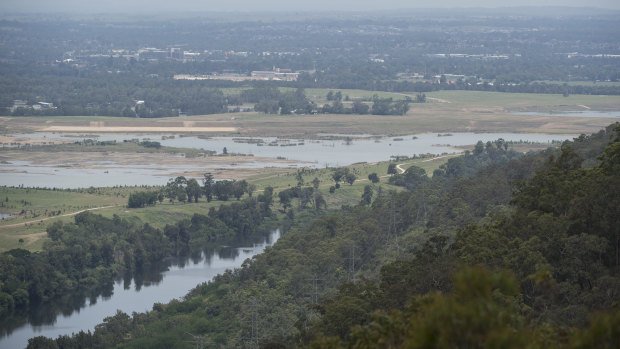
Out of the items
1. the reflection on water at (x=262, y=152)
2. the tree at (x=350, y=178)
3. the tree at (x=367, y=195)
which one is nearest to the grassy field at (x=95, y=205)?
the tree at (x=350, y=178)

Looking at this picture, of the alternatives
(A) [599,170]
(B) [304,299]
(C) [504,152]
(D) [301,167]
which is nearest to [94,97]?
(D) [301,167]

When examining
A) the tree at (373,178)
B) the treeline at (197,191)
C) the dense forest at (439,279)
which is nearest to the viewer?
the dense forest at (439,279)

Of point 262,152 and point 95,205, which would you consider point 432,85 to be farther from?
point 95,205

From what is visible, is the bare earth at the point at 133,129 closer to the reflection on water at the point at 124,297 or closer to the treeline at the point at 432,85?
the treeline at the point at 432,85

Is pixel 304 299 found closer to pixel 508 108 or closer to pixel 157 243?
pixel 157 243

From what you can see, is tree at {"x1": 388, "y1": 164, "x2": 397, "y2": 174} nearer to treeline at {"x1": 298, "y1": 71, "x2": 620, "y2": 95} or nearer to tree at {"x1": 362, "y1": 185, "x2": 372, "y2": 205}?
tree at {"x1": 362, "y1": 185, "x2": 372, "y2": 205}

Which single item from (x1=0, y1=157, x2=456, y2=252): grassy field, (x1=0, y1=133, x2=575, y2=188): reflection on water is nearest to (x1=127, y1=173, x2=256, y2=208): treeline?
(x1=0, y1=157, x2=456, y2=252): grassy field

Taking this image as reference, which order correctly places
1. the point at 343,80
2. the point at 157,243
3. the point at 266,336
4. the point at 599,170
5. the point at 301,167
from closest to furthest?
the point at 599,170
the point at 266,336
the point at 157,243
the point at 301,167
the point at 343,80
